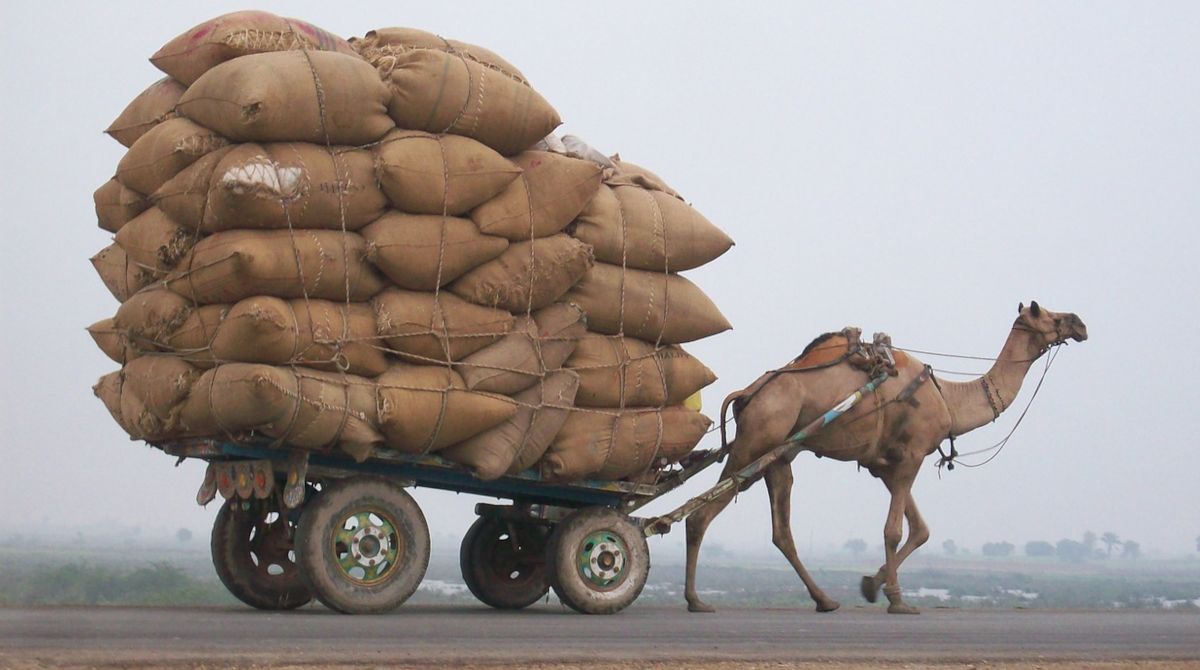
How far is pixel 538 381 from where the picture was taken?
14.5 m

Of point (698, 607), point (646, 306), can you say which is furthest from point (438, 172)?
point (698, 607)

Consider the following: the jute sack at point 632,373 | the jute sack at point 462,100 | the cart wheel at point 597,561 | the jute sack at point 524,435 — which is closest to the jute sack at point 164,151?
the jute sack at point 462,100

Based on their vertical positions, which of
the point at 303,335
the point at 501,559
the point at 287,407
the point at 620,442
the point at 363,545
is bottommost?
the point at 363,545

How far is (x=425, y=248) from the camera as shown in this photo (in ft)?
44.9

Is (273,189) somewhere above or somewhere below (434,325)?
above

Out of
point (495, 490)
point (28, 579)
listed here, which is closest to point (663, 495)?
point (495, 490)

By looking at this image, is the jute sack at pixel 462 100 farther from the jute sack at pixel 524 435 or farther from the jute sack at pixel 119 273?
the jute sack at pixel 119 273

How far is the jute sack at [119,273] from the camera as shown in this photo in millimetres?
13867

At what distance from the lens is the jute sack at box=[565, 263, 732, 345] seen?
49.7ft

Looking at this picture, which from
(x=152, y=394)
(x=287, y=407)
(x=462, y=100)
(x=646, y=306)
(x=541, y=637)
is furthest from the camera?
(x=646, y=306)

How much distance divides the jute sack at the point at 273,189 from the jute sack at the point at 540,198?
122cm

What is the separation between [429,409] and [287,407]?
4.46 feet

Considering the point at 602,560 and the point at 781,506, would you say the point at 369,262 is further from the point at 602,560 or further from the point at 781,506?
the point at 781,506

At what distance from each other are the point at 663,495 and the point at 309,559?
399 cm
